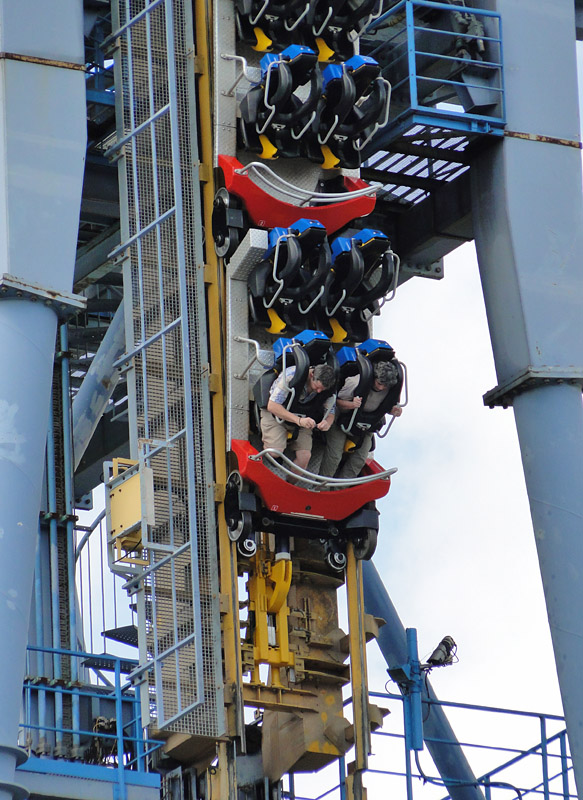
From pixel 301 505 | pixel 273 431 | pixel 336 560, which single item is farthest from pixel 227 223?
pixel 336 560

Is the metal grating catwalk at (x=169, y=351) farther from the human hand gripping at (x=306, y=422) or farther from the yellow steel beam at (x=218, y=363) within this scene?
the human hand gripping at (x=306, y=422)

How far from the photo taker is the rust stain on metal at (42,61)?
61.9 feet

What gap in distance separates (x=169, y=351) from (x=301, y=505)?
1954mm

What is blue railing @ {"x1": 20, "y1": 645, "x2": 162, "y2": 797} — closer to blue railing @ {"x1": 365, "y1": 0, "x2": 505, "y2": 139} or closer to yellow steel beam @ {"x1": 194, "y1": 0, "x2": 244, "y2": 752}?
yellow steel beam @ {"x1": 194, "y1": 0, "x2": 244, "y2": 752}

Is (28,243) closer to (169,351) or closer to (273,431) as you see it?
(169,351)

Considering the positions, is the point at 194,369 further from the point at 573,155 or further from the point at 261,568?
the point at 573,155

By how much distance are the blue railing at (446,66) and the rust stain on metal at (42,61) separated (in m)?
4.23

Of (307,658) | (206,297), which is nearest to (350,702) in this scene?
(307,658)

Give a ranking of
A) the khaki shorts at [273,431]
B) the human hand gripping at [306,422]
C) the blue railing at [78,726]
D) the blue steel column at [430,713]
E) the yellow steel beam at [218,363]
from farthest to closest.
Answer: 1. the blue steel column at [430,713]
2. the blue railing at [78,726]
3. the khaki shorts at [273,431]
4. the human hand gripping at [306,422]
5. the yellow steel beam at [218,363]

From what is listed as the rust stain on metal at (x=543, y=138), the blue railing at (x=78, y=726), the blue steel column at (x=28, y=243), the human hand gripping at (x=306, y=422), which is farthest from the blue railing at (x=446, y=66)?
the blue railing at (x=78, y=726)

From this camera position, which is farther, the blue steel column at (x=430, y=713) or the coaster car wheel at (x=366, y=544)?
the blue steel column at (x=430, y=713)

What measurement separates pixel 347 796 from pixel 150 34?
772cm

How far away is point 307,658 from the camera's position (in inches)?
825

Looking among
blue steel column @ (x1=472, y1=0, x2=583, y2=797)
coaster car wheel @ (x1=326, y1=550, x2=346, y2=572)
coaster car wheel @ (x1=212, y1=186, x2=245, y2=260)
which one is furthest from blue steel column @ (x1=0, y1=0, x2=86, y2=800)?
blue steel column @ (x1=472, y1=0, x2=583, y2=797)
